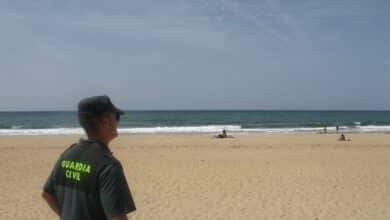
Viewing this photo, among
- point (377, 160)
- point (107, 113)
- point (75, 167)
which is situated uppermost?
point (107, 113)

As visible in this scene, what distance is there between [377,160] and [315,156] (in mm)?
2218

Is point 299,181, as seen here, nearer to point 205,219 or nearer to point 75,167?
Answer: point 205,219

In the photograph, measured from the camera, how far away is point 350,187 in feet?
29.8

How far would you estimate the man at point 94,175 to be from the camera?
1.74 metres

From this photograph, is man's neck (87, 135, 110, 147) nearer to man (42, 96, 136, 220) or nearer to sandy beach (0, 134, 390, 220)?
man (42, 96, 136, 220)

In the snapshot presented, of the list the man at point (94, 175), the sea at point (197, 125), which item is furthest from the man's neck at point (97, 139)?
the sea at point (197, 125)

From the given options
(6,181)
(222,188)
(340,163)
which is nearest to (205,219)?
(222,188)

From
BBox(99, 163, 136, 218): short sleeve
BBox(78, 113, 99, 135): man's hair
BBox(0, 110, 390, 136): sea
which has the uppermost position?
BBox(78, 113, 99, 135): man's hair

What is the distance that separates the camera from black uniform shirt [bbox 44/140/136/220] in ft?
5.71

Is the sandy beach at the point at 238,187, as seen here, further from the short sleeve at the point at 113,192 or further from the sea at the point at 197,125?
the sea at the point at 197,125

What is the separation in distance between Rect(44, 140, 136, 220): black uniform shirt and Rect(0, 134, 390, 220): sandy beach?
16.4 ft

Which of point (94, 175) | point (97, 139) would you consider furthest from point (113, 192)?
point (97, 139)

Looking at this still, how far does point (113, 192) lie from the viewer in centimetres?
173

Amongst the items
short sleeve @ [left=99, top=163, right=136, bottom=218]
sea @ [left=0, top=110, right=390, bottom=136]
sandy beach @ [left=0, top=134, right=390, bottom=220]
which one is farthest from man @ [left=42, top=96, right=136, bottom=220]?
sea @ [left=0, top=110, right=390, bottom=136]
